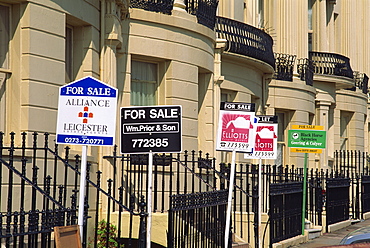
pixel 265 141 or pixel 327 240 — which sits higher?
pixel 265 141

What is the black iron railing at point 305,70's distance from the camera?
29891 millimetres

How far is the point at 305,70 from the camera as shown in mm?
30062

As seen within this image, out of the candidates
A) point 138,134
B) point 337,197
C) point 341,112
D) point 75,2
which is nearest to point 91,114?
point 138,134

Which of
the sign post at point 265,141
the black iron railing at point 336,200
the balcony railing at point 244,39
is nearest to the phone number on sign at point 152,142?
the sign post at point 265,141

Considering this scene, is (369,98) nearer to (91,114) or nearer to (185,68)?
(185,68)

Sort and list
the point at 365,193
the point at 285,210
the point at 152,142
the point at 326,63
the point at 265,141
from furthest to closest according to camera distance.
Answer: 1. the point at 326,63
2. the point at 365,193
3. the point at 285,210
4. the point at 265,141
5. the point at 152,142

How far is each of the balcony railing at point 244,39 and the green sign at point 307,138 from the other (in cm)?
247

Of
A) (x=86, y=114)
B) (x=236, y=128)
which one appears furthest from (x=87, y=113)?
(x=236, y=128)

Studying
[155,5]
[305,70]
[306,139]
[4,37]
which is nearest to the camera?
[4,37]

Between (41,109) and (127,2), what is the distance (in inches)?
159

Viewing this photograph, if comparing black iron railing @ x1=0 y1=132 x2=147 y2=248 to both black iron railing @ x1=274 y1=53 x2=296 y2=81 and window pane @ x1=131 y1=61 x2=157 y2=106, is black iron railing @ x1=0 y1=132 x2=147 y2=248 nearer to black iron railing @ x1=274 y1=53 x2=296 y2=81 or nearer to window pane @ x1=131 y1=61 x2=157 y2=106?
window pane @ x1=131 y1=61 x2=157 y2=106

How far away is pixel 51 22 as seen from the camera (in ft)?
37.7

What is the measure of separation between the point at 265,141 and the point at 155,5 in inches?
146

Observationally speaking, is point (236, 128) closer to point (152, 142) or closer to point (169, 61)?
point (169, 61)
